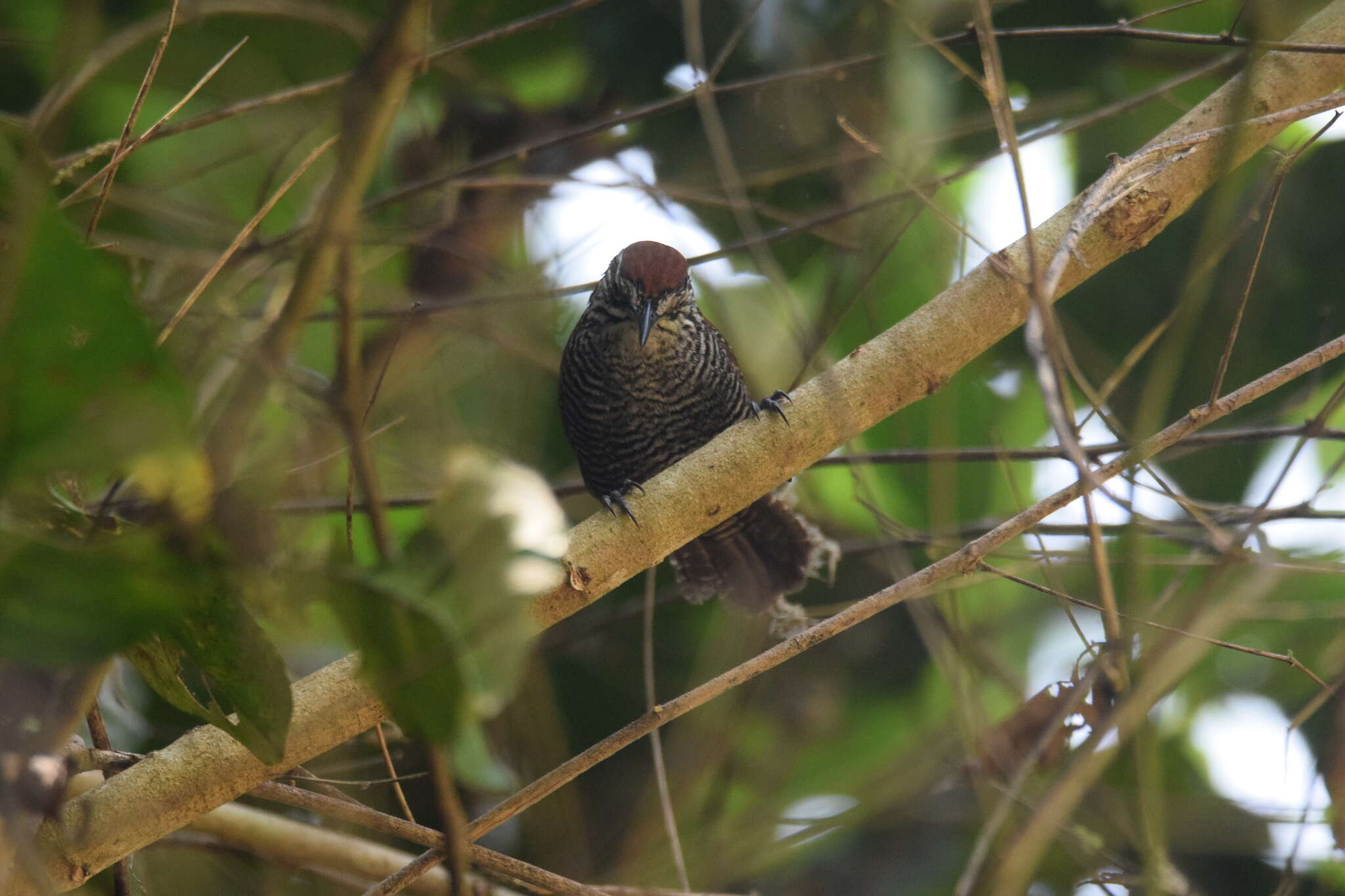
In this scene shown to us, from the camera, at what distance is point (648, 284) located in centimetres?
301

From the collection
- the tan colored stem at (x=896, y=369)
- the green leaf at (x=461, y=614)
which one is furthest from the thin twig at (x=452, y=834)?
the tan colored stem at (x=896, y=369)

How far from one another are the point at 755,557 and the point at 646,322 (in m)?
0.86

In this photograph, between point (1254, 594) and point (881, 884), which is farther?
point (881, 884)

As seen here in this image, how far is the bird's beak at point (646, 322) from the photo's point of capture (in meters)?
2.97

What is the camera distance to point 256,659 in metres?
1.11

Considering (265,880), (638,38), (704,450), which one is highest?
(638,38)

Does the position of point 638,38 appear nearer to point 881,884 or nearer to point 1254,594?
point 881,884

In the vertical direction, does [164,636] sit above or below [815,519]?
below

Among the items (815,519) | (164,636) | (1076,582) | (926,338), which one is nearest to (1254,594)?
(926,338)

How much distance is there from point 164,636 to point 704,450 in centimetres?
92

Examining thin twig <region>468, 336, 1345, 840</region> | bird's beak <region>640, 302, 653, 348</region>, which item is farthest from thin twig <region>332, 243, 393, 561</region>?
bird's beak <region>640, 302, 653, 348</region>

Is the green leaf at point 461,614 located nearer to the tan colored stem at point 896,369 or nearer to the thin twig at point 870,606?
the thin twig at point 870,606

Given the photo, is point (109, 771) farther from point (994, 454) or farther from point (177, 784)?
point (994, 454)

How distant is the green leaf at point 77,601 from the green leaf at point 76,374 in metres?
0.07
